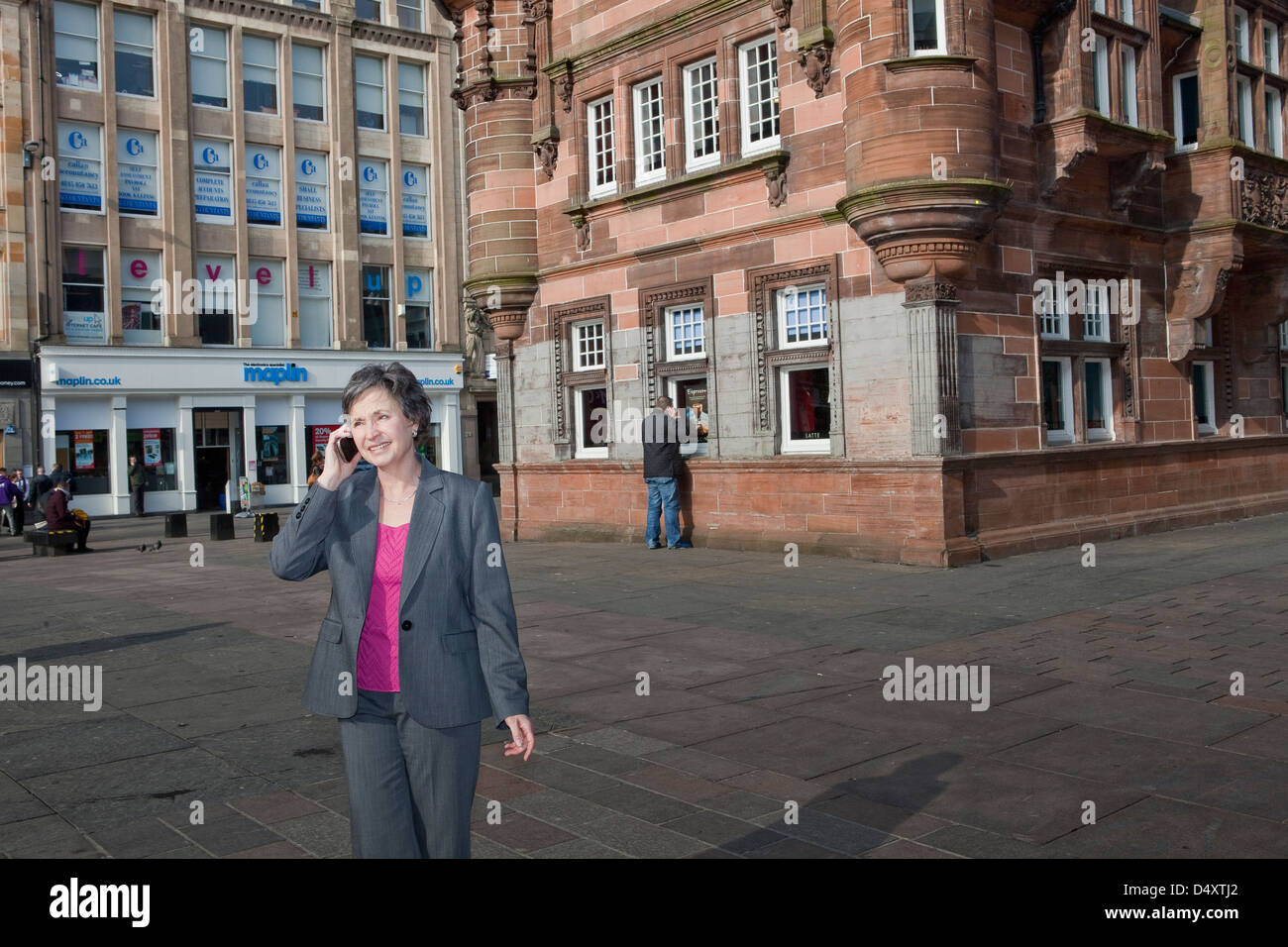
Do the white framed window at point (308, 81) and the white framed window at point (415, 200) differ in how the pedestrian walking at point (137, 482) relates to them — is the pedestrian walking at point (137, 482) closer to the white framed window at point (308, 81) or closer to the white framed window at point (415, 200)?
the white framed window at point (415, 200)

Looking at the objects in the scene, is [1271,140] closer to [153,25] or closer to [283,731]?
[283,731]

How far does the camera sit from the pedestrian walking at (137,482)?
3534cm

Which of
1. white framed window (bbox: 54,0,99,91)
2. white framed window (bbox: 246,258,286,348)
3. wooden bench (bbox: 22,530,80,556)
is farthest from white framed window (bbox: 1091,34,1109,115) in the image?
white framed window (bbox: 54,0,99,91)

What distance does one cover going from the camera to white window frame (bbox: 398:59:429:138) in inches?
1724

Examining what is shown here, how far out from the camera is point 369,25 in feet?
140

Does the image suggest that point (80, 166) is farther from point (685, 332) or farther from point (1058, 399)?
point (1058, 399)

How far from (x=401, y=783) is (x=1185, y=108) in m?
19.6

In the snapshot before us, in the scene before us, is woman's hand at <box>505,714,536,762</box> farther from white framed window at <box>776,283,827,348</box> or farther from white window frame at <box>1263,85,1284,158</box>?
white window frame at <box>1263,85,1284,158</box>

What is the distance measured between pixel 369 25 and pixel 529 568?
108ft

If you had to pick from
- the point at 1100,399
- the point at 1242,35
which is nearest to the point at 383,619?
the point at 1100,399

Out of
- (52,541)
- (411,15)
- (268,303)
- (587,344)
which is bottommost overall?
(52,541)

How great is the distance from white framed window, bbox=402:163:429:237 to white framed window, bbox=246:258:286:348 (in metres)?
5.32

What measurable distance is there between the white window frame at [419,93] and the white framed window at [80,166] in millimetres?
10997

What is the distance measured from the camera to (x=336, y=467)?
12.2 ft
